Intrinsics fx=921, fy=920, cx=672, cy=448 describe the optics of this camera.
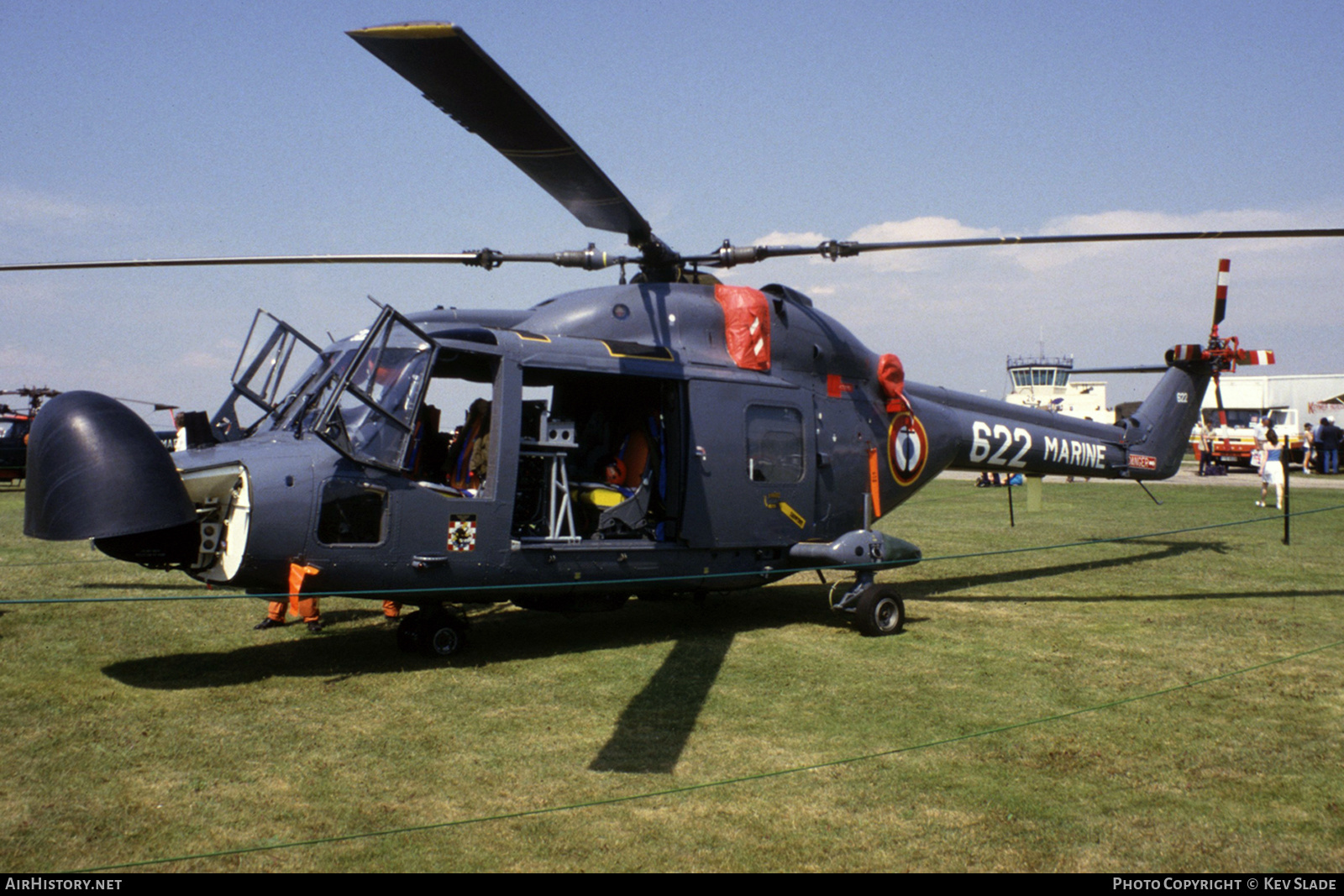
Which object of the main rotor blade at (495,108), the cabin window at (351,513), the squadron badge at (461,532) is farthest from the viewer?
the squadron badge at (461,532)

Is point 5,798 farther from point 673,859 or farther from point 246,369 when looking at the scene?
point 246,369

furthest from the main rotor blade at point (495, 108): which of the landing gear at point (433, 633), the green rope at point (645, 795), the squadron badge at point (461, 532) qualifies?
the green rope at point (645, 795)

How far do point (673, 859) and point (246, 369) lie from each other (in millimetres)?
5727

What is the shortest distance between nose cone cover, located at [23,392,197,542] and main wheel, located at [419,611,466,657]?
6.62 ft

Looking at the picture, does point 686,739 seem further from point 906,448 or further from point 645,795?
point 906,448

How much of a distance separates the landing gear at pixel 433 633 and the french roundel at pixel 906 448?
475 cm

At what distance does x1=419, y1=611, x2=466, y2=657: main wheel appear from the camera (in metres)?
7.18

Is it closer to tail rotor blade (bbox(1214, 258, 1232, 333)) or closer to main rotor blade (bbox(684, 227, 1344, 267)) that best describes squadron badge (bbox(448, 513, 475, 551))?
main rotor blade (bbox(684, 227, 1344, 267))

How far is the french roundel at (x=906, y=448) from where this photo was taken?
9.65 m

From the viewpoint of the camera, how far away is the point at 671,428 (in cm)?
800

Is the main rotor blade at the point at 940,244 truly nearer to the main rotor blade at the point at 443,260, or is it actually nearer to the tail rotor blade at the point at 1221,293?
the main rotor blade at the point at 443,260

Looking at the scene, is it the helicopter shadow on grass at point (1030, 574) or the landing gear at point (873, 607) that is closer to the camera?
the landing gear at point (873, 607)

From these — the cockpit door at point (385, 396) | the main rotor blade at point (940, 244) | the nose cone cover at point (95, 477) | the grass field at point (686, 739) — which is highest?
the main rotor blade at point (940, 244)

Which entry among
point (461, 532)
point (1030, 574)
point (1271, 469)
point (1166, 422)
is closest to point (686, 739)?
point (461, 532)
